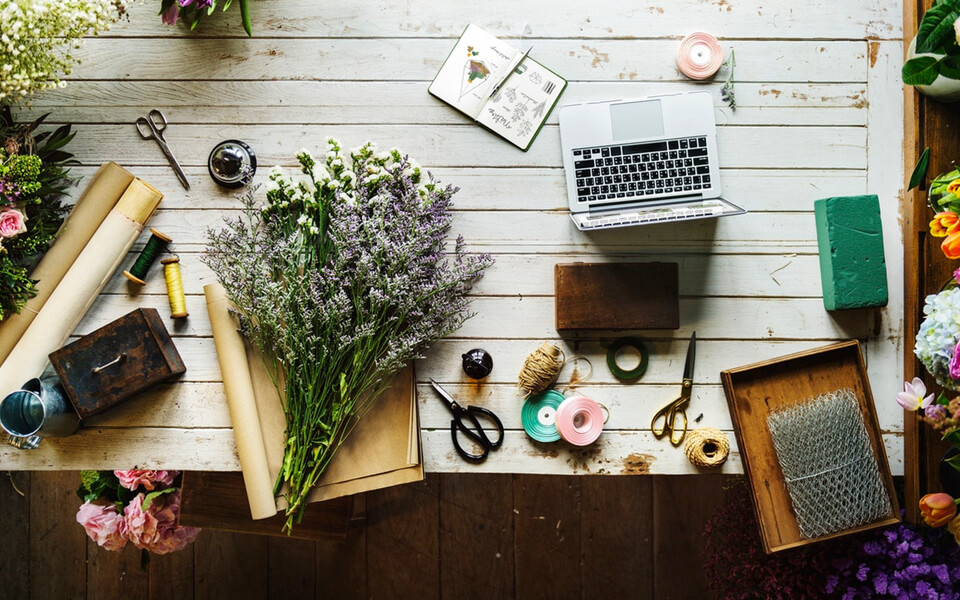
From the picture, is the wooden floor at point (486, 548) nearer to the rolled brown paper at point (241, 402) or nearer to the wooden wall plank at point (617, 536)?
the wooden wall plank at point (617, 536)

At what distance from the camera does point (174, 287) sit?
5.63 feet

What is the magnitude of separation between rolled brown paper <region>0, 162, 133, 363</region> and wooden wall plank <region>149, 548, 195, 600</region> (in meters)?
1.04

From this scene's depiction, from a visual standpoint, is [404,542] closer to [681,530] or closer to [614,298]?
[681,530]

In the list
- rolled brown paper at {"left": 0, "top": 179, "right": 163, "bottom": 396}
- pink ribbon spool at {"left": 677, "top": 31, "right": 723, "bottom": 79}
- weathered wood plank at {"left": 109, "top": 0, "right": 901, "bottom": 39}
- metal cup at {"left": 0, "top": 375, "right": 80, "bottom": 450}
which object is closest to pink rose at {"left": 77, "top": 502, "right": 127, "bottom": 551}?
metal cup at {"left": 0, "top": 375, "right": 80, "bottom": 450}

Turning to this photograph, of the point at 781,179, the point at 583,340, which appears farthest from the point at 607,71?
the point at 583,340

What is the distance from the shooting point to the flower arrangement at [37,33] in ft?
4.83

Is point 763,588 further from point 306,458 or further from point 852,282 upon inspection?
point 306,458

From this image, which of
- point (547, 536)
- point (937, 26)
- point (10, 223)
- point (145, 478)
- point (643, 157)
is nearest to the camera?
point (937, 26)

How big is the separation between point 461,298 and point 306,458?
1.77ft

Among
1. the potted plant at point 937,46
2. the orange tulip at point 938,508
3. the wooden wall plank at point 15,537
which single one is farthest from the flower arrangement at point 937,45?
the wooden wall plank at point 15,537

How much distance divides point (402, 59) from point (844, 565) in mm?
1705

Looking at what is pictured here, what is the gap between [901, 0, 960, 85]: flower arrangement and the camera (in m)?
1.39

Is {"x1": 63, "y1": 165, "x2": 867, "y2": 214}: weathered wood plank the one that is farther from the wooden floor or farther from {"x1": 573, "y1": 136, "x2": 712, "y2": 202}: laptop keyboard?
the wooden floor

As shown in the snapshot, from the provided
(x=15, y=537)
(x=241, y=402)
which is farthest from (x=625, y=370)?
(x=15, y=537)
